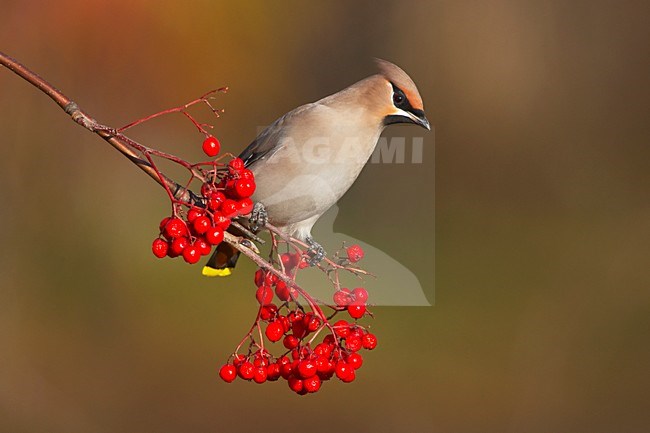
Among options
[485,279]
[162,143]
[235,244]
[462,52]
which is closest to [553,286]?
[485,279]

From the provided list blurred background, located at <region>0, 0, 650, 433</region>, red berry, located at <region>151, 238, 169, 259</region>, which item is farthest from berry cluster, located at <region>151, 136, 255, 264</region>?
blurred background, located at <region>0, 0, 650, 433</region>

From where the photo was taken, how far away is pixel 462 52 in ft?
14.9

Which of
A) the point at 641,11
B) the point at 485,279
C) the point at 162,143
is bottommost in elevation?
the point at 485,279

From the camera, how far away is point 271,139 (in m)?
1.93

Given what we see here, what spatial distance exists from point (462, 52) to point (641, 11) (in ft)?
3.65

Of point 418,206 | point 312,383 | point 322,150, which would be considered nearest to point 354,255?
point 312,383

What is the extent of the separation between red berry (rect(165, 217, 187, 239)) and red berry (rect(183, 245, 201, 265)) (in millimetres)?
25

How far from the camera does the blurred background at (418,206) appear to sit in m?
3.96

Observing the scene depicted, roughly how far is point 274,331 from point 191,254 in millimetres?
239

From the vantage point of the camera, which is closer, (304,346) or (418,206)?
(304,346)

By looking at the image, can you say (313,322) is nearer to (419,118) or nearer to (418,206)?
(419,118)

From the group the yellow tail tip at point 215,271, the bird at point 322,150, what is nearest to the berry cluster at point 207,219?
the bird at point 322,150

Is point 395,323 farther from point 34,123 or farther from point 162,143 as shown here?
point 34,123

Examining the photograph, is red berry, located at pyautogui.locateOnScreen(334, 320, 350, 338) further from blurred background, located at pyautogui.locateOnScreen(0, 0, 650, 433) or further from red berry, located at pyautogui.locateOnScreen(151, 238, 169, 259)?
blurred background, located at pyautogui.locateOnScreen(0, 0, 650, 433)
